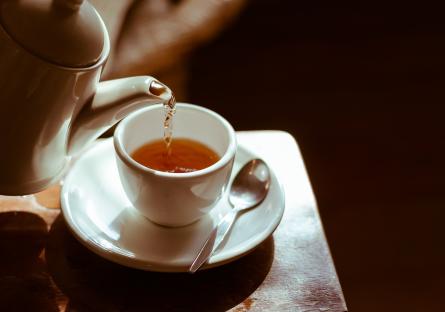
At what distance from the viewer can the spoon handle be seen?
0.64 metres

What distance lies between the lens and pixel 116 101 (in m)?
0.67

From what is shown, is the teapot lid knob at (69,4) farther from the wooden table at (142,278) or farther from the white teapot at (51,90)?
the wooden table at (142,278)

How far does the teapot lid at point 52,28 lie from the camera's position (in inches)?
22.7

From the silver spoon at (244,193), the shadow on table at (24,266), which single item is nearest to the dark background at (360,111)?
the silver spoon at (244,193)

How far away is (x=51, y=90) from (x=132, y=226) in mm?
204

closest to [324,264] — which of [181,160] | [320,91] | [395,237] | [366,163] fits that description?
[181,160]

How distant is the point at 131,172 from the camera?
0.67 metres

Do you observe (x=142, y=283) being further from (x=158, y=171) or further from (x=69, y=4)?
(x=69, y=4)

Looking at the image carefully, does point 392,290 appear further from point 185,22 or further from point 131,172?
point 131,172

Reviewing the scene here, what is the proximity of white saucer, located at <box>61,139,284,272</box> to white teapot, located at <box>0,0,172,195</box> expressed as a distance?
0.06 m

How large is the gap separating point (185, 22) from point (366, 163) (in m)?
0.77

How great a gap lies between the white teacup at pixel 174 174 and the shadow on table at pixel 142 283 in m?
0.08

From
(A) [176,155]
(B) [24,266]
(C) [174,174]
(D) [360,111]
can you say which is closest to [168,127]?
(A) [176,155]

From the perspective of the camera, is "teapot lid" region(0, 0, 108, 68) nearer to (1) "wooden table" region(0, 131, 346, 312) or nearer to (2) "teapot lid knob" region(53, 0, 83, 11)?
(2) "teapot lid knob" region(53, 0, 83, 11)
